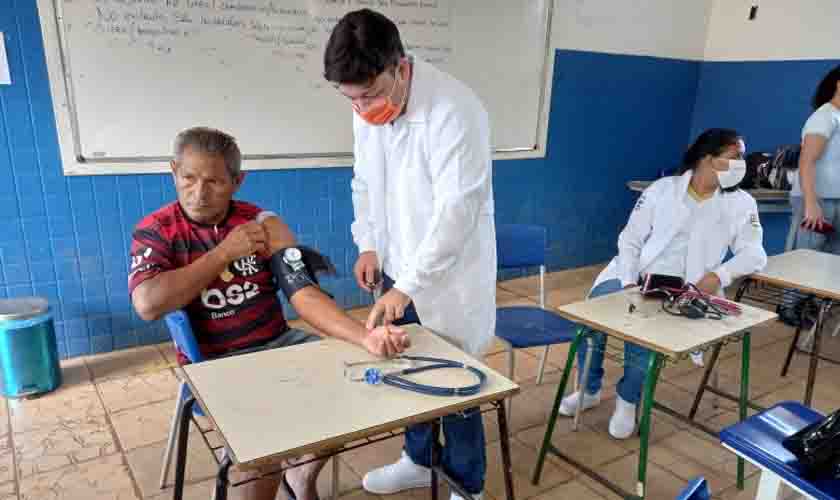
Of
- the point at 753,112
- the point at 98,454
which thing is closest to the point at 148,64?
the point at 98,454

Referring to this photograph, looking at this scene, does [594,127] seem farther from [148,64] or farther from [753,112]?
[148,64]

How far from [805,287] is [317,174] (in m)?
2.32

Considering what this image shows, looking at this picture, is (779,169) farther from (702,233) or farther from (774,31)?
(702,233)

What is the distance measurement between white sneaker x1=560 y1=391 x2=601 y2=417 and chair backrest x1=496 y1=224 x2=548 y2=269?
586 millimetres

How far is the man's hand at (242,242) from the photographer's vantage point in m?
1.50

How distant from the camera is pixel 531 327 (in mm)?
2312

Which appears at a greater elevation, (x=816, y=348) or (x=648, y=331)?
(x=648, y=331)

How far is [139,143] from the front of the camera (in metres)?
2.72

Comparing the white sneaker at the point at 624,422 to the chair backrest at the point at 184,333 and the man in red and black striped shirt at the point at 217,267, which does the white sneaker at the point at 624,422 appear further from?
the chair backrest at the point at 184,333

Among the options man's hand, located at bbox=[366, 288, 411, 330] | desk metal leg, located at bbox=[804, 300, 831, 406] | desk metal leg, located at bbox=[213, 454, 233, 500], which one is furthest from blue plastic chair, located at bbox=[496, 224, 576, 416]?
desk metal leg, located at bbox=[213, 454, 233, 500]

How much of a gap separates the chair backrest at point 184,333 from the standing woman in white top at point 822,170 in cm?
315

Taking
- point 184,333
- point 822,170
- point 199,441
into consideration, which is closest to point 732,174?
point 822,170

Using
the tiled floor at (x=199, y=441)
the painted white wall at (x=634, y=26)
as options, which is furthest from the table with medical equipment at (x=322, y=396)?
the painted white wall at (x=634, y=26)

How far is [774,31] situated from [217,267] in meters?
4.40
